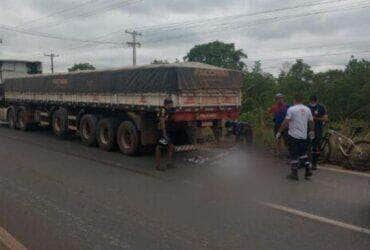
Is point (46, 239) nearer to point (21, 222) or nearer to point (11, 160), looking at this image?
point (21, 222)

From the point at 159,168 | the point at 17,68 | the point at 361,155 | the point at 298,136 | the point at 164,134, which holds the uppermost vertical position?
the point at 17,68

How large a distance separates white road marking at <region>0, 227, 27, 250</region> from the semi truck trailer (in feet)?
20.5

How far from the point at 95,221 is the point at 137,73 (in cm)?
674

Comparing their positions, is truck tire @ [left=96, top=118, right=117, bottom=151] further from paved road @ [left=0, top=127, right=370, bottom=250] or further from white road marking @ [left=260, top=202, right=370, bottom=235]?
white road marking @ [left=260, top=202, right=370, bottom=235]

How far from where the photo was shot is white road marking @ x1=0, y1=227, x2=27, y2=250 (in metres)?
5.55

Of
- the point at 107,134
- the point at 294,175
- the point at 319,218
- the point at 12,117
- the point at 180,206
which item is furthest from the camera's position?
the point at 12,117

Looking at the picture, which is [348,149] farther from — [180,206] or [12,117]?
[12,117]

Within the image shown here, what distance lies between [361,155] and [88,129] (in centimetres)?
803

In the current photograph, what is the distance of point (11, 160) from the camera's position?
12.0 metres

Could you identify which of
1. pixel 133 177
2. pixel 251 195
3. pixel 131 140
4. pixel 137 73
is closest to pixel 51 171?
pixel 133 177

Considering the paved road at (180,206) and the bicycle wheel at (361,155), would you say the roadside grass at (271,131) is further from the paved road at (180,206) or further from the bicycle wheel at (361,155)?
the paved road at (180,206)

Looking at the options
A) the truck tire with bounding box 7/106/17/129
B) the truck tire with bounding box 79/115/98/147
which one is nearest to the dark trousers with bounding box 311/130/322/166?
the truck tire with bounding box 79/115/98/147

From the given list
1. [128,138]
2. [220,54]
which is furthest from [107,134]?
[220,54]

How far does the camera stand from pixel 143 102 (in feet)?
41.6
